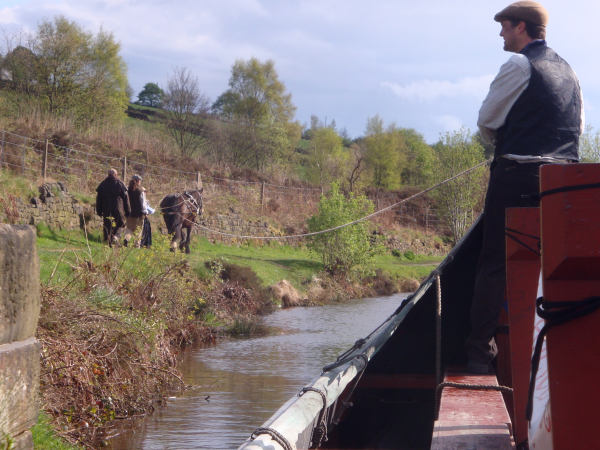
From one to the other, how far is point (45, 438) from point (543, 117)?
3371 millimetres

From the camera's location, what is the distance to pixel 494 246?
133 inches

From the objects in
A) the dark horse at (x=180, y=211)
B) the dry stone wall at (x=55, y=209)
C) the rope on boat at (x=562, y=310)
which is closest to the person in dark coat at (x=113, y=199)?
the dry stone wall at (x=55, y=209)

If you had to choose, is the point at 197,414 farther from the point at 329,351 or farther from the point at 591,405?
the point at 591,405

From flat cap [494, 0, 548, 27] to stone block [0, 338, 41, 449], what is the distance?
2701 mm

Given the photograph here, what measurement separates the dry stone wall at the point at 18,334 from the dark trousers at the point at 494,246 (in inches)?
79.4

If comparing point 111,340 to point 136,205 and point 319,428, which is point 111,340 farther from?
point 136,205

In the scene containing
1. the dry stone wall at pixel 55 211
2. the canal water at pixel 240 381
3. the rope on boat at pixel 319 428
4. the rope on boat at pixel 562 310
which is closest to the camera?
the rope on boat at pixel 562 310

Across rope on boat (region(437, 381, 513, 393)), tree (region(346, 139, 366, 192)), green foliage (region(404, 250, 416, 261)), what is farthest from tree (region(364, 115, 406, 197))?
rope on boat (region(437, 381, 513, 393))

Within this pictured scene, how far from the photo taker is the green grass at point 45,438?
424 cm

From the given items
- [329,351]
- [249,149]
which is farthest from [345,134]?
[329,351]

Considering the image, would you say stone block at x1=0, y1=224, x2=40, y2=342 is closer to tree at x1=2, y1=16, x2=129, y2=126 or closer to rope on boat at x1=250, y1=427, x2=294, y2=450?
rope on boat at x1=250, y1=427, x2=294, y2=450

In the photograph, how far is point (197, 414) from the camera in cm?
669

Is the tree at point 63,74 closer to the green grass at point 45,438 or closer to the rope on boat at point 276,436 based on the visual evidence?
the green grass at point 45,438

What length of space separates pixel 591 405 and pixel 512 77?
8.44 feet
